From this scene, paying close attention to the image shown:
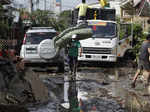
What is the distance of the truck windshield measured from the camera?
16625 mm

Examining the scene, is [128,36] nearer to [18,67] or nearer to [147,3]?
[147,3]

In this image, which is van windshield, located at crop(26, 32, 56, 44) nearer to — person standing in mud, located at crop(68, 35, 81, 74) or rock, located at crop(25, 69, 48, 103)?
person standing in mud, located at crop(68, 35, 81, 74)

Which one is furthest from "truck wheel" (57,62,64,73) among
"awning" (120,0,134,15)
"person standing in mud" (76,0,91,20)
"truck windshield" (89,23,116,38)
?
"awning" (120,0,134,15)

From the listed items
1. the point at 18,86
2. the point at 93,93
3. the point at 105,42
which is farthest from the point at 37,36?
the point at 18,86

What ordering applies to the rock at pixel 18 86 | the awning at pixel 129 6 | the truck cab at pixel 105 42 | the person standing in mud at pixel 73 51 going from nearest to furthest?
1. the rock at pixel 18 86
2. the person standing in mud at pixel 73 51
3. the truck cab at pixel 105 42
4. the awning at pixel 129 6

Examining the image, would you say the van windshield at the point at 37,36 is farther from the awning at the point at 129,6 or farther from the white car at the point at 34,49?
the awning at the point at 129,6

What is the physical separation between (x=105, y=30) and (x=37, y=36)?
12.0ft

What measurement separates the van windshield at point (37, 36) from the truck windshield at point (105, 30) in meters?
2.48

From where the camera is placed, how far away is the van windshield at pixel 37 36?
1520cm

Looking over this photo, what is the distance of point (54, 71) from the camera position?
48.6 ft

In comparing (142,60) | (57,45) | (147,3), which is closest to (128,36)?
(147,3)

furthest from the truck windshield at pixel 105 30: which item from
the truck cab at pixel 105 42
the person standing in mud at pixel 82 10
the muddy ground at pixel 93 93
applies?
the muddy ground at pixel 93 93

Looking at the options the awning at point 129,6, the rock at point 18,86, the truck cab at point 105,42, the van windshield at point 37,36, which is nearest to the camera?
the rock at point 18,86

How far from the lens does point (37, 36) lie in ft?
50.3
